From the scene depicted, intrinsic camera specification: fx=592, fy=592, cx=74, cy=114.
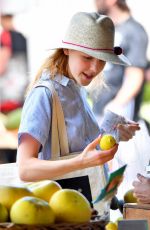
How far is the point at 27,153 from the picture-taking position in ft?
6.02

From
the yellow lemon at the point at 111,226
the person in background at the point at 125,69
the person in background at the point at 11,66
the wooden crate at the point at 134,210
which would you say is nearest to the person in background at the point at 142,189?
the wooden crate at the point at 134,210

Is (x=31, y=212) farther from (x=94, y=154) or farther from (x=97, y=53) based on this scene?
(x=97, y=53)

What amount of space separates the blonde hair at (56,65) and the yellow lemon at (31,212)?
906 mm

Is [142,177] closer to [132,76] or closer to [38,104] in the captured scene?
[38,104]

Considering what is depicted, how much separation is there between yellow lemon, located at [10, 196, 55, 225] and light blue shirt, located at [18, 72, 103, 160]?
719 mm

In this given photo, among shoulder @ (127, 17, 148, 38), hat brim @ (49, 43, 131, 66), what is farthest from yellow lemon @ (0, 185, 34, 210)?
shoulder @ (127, 17, 148, 38)

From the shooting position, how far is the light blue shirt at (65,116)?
73.9 inches

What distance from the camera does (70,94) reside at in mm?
2025

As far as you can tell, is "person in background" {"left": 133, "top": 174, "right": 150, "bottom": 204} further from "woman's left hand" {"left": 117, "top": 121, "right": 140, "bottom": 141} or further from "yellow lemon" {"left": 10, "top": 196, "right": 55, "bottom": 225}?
"yellow lemon" {"left": 10, "top": 196, "right": 55, "bottom": 225}

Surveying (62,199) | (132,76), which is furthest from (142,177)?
(132,76)

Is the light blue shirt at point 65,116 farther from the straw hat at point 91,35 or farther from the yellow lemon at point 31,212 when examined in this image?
the yellow lemon at point 31,212

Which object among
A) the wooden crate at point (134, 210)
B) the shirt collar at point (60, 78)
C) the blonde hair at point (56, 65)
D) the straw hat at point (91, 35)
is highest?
the straw hat at point (91, 35)

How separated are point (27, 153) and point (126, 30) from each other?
74.8 inches

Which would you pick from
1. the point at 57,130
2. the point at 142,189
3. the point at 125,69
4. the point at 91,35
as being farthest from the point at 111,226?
the point at 125,69
